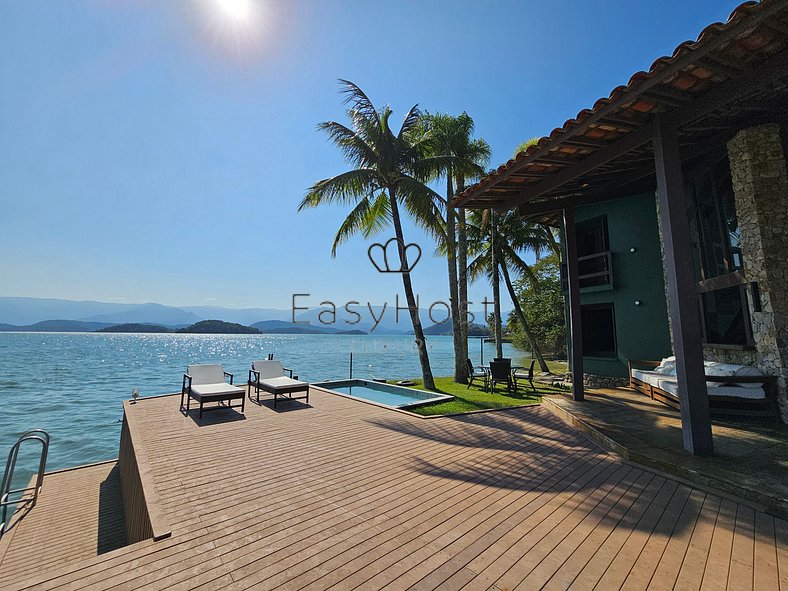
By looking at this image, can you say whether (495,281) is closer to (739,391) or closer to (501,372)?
(501,372)

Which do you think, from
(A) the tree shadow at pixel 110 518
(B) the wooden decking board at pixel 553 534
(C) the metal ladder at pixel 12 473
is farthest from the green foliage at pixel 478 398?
(C) the metal ladder at pixel 12 473

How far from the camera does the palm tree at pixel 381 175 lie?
11141 millimetres

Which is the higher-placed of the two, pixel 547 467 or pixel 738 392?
pixel 738 392

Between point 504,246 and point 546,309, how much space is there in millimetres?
15001

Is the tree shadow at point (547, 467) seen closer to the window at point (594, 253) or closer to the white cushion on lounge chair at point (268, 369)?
the white cushion on lounge chair at point (268, 369)

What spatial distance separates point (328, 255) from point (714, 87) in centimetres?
1034

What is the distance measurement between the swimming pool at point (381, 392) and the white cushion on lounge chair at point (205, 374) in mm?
3229

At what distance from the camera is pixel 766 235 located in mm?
Result: 5375

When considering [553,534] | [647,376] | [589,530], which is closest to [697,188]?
Answer: [647,376]

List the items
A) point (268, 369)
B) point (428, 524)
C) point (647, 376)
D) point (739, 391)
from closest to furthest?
point (428, 524), point (739, 391), point (647, 376), point (268, 369)

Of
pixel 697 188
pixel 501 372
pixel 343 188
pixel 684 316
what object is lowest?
pixel 501 372

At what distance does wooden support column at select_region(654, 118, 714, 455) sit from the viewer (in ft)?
13.4

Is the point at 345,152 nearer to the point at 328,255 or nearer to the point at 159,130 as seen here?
the point at 328,255

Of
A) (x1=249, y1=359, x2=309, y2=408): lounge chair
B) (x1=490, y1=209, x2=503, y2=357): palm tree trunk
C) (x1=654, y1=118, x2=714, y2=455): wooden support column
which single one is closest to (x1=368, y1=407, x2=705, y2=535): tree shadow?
(x1=654, y1=118, x2=714, y2=455): wooden support column
